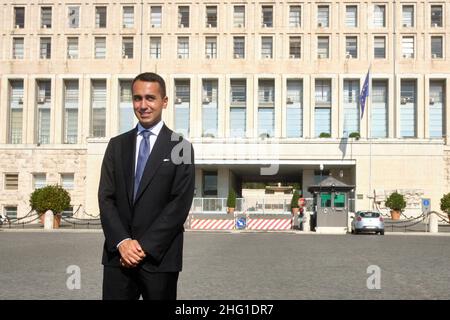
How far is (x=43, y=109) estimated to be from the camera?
65.9 metres

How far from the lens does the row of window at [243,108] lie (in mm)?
64250

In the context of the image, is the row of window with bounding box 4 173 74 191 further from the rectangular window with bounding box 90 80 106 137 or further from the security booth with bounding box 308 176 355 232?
the security booth with bounding box 308 176 355 232

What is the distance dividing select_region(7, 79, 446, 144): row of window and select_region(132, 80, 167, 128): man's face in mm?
59456

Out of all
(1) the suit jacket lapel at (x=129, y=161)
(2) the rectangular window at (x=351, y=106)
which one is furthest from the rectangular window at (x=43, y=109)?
(1) the suit jacket lapel at (x=129, y=161)

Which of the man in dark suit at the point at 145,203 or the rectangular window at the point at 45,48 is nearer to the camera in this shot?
the man in dark suit at the point at 145,203

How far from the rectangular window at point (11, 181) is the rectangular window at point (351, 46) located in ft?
109

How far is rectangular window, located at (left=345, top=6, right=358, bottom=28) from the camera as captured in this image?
64.6m

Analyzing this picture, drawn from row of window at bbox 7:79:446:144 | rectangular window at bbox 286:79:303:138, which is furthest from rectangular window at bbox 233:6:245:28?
rectangular window at bbox 286:79:303:138

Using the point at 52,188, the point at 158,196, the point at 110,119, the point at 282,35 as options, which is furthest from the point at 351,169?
the point at 158,196

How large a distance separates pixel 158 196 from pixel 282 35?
203ft

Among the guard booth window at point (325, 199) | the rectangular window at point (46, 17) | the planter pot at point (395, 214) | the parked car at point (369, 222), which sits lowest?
the planter pot at point (395, 214)

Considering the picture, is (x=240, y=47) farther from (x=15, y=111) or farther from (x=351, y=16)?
(x=15, y=111)

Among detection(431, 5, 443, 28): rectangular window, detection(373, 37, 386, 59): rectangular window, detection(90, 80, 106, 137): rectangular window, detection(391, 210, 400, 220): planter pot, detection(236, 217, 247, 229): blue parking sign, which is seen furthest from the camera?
detection(90, 80, 106, 137): rectangular window

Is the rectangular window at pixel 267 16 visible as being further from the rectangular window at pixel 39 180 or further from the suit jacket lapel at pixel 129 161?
the suit jacket lapel at pixel 129 161
